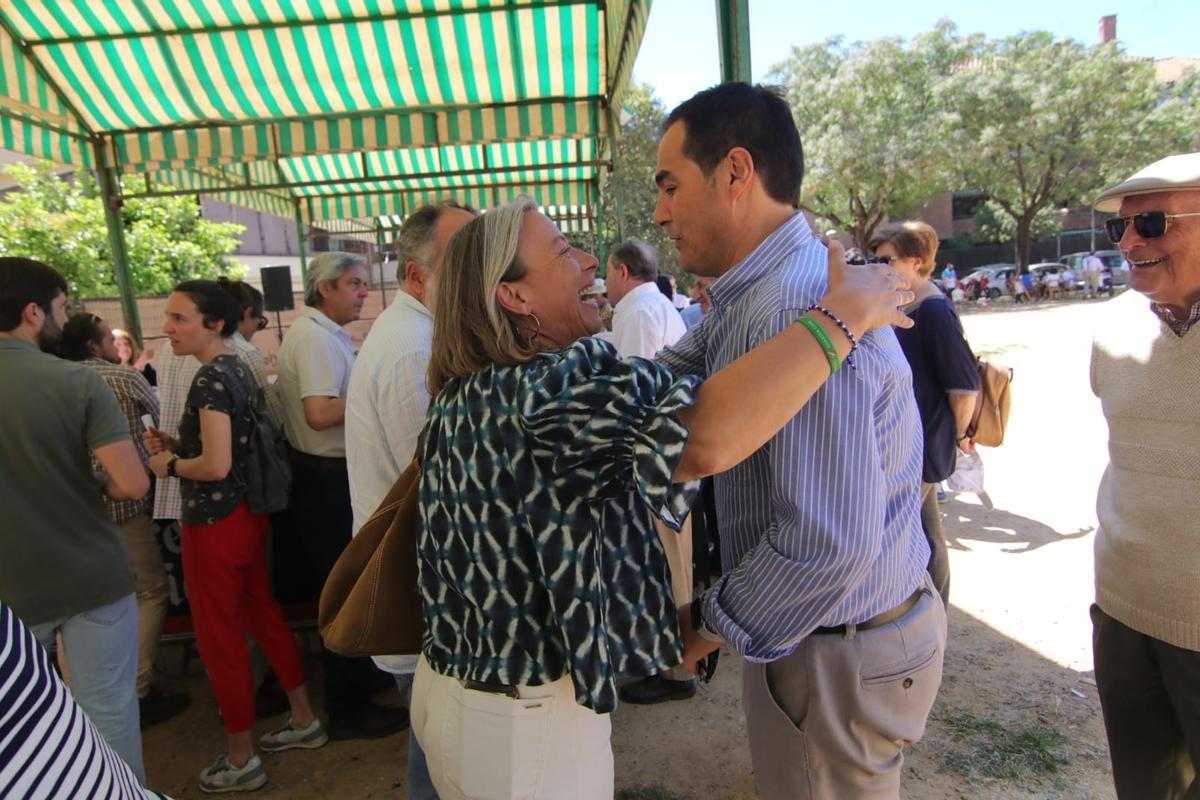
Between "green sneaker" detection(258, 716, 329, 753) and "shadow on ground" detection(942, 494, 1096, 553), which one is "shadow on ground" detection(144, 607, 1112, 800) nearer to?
"green sneaker" detection(258, 716, 329, 753)

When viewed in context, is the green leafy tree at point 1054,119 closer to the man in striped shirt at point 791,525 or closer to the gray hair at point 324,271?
the gray hair at point 324,271

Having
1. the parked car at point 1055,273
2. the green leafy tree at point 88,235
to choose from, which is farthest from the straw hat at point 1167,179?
the parked car at point 1055,273

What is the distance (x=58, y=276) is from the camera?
8.01 ft

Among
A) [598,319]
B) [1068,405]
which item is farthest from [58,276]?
[1068,405]

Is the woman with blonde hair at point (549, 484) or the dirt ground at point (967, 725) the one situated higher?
the woman with blonde hair at point (549, 484)

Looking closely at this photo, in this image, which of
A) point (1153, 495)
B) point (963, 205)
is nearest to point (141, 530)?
point (1153, 495)

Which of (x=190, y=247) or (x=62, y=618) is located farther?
(x=190, y=247)

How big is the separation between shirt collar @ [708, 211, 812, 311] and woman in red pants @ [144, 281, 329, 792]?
221 centimetres

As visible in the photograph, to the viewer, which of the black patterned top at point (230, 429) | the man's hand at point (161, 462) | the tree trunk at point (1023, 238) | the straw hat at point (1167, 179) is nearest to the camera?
the straw hat at point (1167, 179)

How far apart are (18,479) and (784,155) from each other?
100 inches

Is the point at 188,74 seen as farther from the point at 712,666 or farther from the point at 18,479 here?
the point at 712,666

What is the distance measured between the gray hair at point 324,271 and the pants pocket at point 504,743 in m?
2.70

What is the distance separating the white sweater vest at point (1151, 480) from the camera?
185cm

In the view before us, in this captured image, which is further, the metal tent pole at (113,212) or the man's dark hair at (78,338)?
the metal tent pole at (113,212)
